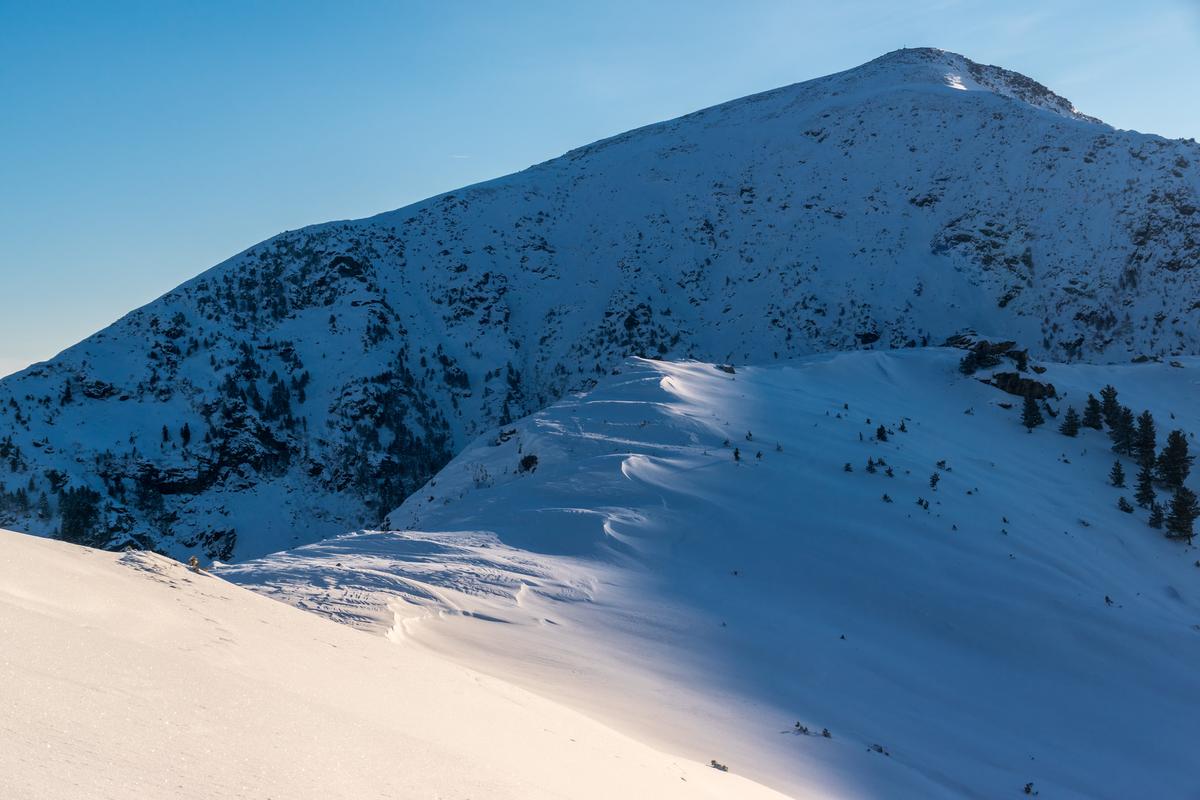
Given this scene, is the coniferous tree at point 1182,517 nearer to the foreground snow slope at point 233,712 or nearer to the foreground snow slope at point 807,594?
the foreground snow slope at point 807,594

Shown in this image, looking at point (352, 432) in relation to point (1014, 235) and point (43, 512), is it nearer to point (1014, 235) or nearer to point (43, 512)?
point (43, 512)

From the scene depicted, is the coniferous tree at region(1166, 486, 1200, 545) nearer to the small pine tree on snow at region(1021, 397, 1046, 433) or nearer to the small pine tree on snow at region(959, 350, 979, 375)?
the small pine tree on snow at region(1021, 397, 1046, 433)

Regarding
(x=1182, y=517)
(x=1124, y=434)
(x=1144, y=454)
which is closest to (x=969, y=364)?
(x=1124, y=434)

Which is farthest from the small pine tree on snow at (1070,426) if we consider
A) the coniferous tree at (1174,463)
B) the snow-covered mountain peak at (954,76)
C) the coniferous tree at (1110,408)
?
the snow-covered mountain peak at (954,76)

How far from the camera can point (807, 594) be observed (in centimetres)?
1398

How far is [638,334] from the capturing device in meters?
56.8

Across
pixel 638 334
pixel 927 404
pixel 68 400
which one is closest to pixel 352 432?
pixel 68 400

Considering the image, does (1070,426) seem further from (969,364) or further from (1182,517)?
(1182,517)

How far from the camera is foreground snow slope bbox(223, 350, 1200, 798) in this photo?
9.45m

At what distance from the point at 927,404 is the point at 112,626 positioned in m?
27.4

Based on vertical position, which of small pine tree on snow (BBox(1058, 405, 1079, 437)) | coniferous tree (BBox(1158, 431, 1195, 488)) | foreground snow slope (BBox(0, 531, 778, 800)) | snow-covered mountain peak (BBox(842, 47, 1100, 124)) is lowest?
coniferous tree (BBox(1158, 431, 1195, 488))

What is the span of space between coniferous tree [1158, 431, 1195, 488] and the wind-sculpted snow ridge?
81.4 feet

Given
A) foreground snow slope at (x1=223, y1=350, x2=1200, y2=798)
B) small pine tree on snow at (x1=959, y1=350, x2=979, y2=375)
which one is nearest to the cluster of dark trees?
foreground snow slope at (x1=223, y1=350, x2=1200, y2=798)

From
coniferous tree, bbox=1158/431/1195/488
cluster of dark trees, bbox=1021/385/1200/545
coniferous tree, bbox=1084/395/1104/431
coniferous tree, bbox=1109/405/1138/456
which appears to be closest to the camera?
cluster of dark trees, bbox=1021/385/1200/545
